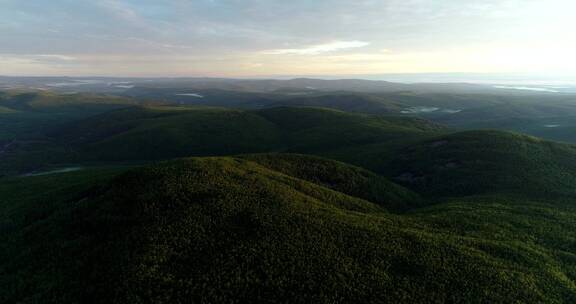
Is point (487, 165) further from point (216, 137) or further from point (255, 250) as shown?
point (216, 137)

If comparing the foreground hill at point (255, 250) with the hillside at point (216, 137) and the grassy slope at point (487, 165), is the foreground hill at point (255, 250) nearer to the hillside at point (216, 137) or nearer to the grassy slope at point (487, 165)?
the grassy slope at point (487, 165)

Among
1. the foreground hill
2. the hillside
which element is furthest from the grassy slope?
the hillside

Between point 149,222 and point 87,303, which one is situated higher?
point 149,222

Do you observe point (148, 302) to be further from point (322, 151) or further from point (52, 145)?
point (52, 145)

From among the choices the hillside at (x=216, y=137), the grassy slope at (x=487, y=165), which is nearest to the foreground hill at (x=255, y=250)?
the grassy slope at (x=487, y=165)

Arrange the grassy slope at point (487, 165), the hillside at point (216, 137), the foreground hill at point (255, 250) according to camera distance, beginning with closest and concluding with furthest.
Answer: the foreground hill at point (255, 250)
the grassy slope at point (487, 165)
the hillside at point (216, 137)

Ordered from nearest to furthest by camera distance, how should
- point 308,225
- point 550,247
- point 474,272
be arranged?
point 474,272 < point 308,225 < point 550,247

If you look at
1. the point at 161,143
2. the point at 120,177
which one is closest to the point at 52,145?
the point at 161,143

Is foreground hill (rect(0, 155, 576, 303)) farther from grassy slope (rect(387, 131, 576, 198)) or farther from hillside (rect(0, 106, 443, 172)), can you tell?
hillside (rect(0, 106, 443, 172))
